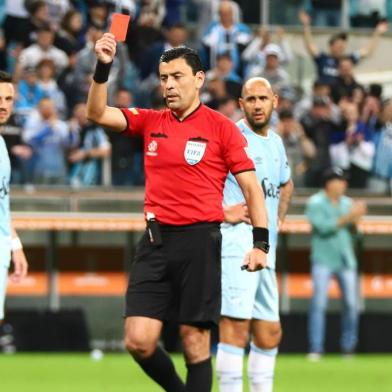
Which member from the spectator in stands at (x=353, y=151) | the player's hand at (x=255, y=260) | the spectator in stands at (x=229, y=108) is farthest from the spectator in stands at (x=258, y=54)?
the player's hand at (x=255, y=260)

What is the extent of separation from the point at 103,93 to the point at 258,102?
6.04 feet

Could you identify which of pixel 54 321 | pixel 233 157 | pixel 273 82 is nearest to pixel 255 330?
pixel 233 157

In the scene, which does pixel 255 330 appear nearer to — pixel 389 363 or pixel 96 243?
pixel 389 363

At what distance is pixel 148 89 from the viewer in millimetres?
19953

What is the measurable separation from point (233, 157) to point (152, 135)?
1.73 ft

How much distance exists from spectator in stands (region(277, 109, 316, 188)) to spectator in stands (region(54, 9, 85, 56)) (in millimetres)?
3057

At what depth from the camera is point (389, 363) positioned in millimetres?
17734

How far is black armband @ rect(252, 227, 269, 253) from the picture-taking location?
887 centimetres

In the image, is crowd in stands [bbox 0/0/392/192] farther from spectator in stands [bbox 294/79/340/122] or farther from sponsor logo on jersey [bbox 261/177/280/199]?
sponsor logo on jersey [bbox 261/177/280/199]

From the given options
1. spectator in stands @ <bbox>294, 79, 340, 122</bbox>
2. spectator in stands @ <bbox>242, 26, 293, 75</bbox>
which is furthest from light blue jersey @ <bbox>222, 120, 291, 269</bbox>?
spectator in stands @ <bbox>242, 26, 293, 75</bbox>

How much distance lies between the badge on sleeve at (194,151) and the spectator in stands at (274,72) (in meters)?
11.6

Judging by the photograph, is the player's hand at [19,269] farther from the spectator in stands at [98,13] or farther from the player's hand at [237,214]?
the spectator in stands at [98,13]

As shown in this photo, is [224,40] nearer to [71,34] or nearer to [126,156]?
[71,34]

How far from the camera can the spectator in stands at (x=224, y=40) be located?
20812 mm
